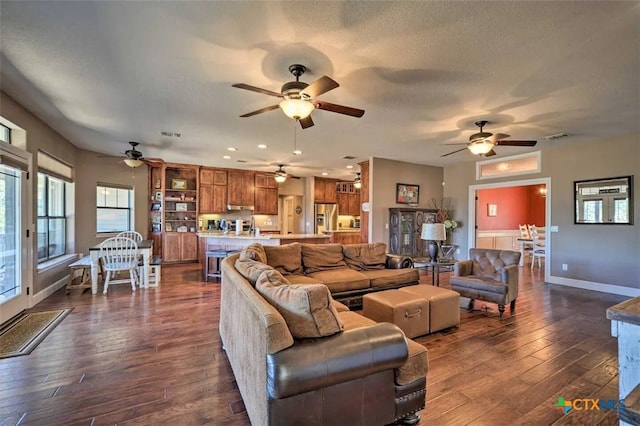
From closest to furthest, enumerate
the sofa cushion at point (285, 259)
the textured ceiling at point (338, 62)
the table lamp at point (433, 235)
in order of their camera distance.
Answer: the textured ceiling at point (338, 62)
the sofa cushion at point (285, 259)
the table lamp at point (433, 235)

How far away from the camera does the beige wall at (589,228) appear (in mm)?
5027

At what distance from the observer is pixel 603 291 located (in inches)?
208

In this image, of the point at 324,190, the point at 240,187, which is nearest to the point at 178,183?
the point at 240,187

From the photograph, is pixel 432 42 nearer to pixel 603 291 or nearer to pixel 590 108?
pixel 590 108

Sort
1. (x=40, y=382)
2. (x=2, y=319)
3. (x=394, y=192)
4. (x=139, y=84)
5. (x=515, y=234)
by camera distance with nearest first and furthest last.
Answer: (x=40, y=382) < (x=139, y=84) < (x=2, y=319) < (x=394, y=192) < (x=515, y=234)

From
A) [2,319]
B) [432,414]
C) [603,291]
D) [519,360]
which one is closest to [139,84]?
[2,319]

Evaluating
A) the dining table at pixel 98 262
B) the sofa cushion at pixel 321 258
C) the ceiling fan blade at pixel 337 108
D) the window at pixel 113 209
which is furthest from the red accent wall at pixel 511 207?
the window at pixel 113 209

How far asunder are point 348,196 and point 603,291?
23.8 feet

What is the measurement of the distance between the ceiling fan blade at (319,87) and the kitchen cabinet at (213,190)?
21.8ft

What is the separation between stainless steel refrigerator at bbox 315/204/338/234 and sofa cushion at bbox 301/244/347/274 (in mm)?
5635

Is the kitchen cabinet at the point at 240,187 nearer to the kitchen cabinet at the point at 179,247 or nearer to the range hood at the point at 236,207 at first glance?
the range hood at the point at 236,207

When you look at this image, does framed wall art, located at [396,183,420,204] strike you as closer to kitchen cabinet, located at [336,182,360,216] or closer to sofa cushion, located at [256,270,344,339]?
kitchen cabinet, located at [336,182,360,216]

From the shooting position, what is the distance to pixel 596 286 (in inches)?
213

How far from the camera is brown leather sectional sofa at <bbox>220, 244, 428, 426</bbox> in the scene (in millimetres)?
1451
